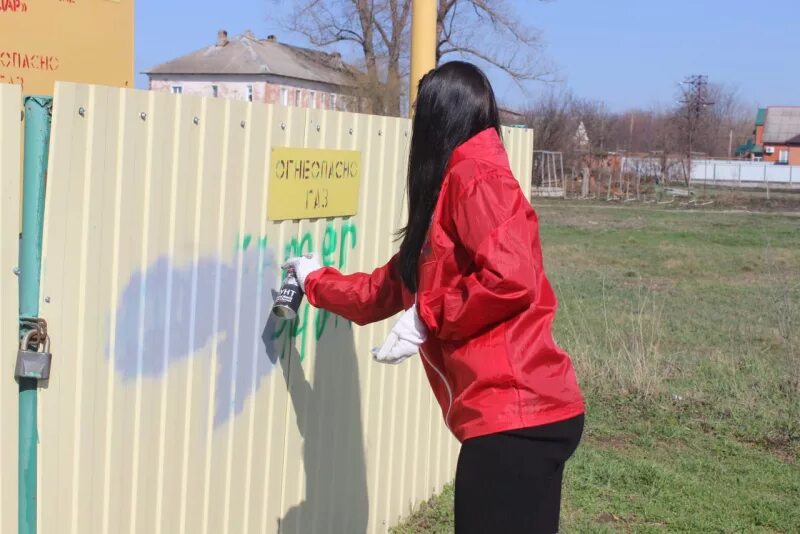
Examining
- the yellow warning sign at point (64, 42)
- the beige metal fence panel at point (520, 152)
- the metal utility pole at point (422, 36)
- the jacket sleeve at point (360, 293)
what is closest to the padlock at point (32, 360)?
the yellow warning sign at point (64, 42)

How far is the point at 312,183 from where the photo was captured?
391 centimetres

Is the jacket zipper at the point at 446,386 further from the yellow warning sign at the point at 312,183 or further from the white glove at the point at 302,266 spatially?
the yellow warning sign at the point at 312,183

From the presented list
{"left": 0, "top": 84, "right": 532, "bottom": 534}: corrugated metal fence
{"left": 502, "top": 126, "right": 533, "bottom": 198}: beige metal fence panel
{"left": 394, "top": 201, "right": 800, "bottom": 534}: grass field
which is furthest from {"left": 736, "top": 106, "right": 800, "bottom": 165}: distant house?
{"left": 0, "top": 84, "right": 532, "bottom": 534}: corrugated metal fence

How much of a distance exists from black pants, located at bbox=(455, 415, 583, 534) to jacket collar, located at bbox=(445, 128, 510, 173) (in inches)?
32.2

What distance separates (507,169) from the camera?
3025 mm

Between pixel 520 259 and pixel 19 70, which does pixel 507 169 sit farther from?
pixel 19 70

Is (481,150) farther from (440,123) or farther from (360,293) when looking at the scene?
(360,293)

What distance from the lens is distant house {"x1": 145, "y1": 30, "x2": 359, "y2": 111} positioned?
63.1m

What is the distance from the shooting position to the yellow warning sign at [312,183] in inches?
144

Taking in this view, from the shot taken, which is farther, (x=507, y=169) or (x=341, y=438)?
(x=341, y=438)

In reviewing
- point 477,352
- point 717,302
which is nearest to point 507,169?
point 477,352

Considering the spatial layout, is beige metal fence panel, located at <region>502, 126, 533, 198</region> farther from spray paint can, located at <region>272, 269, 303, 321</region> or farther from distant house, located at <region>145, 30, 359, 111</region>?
distant house, located at <region>145, 30, 359, 111</region>

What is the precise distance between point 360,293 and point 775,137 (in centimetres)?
9799

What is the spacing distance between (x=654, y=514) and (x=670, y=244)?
17313 mm
